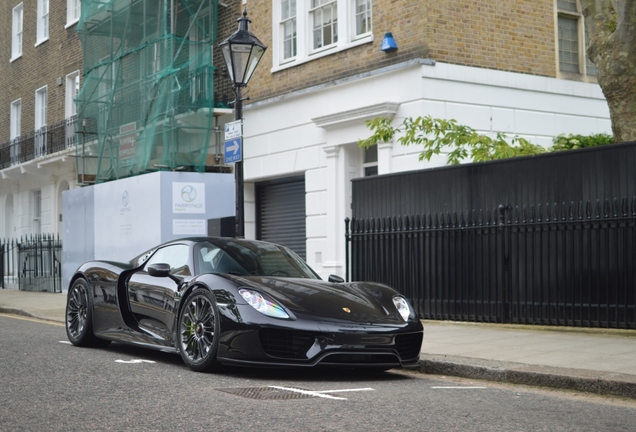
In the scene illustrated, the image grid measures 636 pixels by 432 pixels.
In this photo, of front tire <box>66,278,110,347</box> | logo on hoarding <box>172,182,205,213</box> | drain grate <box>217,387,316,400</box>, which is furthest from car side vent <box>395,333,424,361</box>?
logo on hoarding <box>172,182,205,213</box>

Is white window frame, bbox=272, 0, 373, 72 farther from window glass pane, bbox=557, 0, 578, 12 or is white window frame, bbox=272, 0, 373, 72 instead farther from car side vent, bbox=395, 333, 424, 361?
car side vent, bbox=395, 333, 424, 361

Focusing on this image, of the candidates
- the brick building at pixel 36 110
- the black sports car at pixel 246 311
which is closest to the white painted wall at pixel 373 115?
the black sports car at pixel 246 311

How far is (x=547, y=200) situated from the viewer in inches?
470

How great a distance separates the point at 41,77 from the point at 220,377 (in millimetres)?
23640

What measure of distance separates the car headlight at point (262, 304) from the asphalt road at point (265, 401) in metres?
0.58

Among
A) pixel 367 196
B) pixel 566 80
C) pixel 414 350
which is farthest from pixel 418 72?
pixel 414 350

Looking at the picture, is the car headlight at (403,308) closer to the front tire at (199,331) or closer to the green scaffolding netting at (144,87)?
the front tire at (199,331)

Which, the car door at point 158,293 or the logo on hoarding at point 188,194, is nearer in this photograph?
the car door at point 158,293

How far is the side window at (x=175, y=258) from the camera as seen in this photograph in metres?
9.08

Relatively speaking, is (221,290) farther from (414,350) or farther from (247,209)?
(247,209)

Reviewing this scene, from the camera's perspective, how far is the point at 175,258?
9.34 meters

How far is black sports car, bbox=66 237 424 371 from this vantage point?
25.7 feet

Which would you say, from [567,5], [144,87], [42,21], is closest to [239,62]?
[567,5]

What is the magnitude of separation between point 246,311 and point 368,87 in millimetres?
9657
